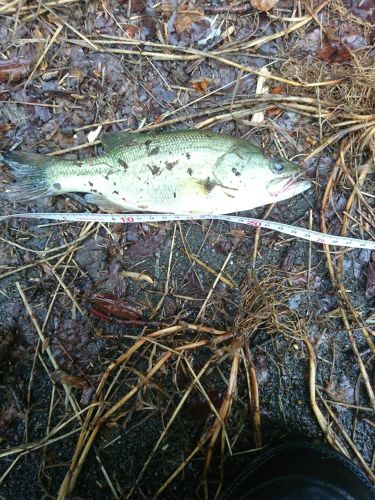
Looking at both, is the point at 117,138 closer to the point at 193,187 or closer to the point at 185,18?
the point at 193,187

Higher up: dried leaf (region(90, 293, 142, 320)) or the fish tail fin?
the fish tail fin

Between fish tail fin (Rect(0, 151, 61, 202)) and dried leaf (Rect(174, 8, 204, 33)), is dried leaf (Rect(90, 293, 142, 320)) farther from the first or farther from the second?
dried leaf (Rect(174, 8, 204, 33))

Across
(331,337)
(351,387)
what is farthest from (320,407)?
(331,337)

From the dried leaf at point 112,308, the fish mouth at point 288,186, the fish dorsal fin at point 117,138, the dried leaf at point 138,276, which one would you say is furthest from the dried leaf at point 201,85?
the dried leaf at point 112,308

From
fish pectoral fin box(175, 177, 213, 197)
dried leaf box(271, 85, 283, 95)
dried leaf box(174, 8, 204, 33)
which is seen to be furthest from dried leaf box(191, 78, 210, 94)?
fish pectoral fin box(175, 177, 213, 197)

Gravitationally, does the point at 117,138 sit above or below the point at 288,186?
above

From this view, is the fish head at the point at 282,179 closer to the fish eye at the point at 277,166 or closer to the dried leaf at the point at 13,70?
the fish eye at the point at 277,166

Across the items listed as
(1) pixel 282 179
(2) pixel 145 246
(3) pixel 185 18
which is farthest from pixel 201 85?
(2) pixel 145 246
